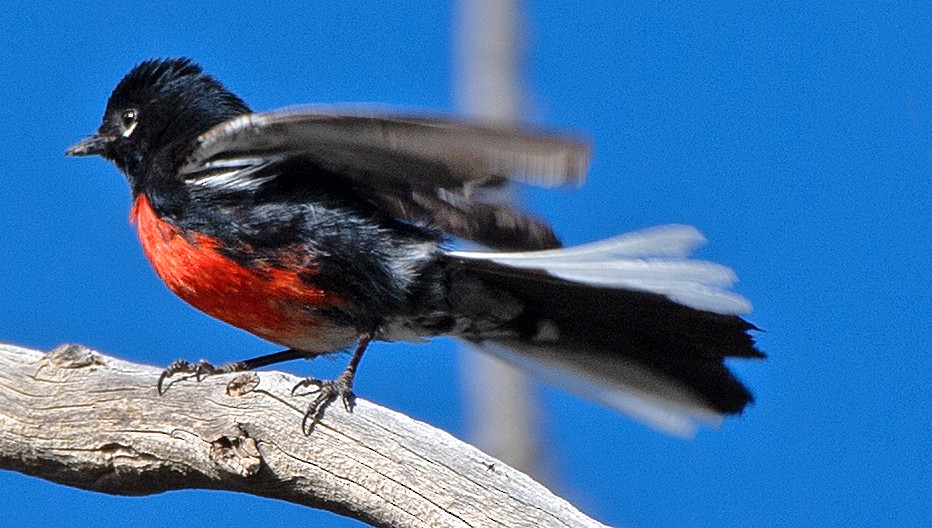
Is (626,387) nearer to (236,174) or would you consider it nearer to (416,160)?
(416,160)

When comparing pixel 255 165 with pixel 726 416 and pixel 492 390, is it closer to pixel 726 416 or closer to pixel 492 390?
pixel 726 416

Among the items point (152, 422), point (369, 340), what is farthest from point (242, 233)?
point (152, 422)

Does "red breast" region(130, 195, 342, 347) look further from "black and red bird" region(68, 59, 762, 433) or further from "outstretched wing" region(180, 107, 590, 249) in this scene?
"outstretched wing" region(180, 107, 590, 249)

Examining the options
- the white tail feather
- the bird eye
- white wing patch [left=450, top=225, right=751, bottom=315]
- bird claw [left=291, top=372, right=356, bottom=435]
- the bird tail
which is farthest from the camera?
the bird eye

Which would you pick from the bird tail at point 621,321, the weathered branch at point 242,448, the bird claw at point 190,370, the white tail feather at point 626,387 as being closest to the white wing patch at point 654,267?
the bird tail at point 621,321

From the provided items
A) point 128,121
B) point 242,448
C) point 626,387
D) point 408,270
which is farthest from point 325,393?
point 128,121

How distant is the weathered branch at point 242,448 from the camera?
10.1 ft

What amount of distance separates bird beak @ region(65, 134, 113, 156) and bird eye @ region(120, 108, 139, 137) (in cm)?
7

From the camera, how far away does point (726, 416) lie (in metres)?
4.14

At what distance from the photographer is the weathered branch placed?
3.09m

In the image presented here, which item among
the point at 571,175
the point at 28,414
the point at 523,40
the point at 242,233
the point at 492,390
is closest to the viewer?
the point at 571,175

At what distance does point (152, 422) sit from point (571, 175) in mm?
1265

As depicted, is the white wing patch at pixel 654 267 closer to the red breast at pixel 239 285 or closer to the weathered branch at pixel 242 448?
the red breast at pixel 239 285

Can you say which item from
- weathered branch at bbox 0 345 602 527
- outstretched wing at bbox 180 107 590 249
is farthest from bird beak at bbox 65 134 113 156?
weathered branch at bbox 0 345 602 527
